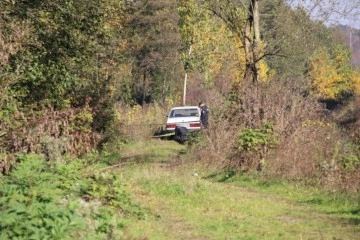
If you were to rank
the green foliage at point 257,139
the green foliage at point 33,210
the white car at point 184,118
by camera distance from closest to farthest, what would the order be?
the green foliage at point 33,210, the green foliage at point 257,139, the white car at point 184,118

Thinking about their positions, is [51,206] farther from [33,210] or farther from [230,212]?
[230,212]

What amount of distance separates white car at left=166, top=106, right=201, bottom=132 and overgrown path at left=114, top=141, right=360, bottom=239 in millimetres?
15746

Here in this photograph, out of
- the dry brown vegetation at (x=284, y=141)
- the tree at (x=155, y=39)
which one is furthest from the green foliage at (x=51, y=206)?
the tree at (x=155, y=39)

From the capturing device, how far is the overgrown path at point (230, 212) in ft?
29.6

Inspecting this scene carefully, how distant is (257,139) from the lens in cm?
1625

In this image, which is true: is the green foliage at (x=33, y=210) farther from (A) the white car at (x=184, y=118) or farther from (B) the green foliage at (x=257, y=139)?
(A) the white car at (x=184, y=118)

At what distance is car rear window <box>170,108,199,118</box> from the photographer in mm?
32303

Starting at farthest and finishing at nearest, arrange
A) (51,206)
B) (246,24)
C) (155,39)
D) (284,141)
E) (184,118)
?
(155,39) < (184,118) < (246,24) < (284,141) < (51,206)

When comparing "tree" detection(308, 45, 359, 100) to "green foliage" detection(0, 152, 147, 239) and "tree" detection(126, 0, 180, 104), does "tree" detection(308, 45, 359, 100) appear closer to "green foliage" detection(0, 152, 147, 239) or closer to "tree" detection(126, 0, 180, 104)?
"tree" detection(126, 0, 180, 104)

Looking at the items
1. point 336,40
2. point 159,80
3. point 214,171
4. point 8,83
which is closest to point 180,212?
point 8,83

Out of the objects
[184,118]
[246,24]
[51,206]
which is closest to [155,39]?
[184,118]

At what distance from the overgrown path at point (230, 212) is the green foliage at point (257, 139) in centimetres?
151

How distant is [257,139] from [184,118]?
16.0 metres

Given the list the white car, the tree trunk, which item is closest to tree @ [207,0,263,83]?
the tree trunk
